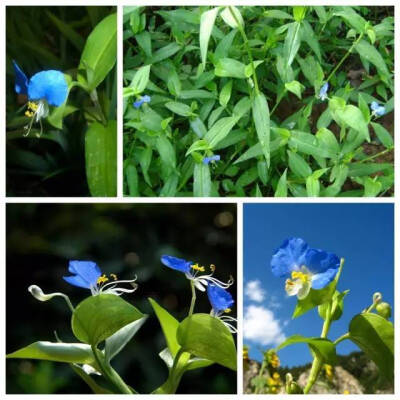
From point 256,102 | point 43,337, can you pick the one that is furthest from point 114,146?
point 43,337

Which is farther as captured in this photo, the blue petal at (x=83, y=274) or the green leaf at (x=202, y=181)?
the green leaf at (x=202, y=181)

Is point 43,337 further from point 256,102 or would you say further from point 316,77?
point 316,77

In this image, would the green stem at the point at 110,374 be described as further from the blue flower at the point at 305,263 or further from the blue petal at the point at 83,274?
the blue flower at the point at 305,263

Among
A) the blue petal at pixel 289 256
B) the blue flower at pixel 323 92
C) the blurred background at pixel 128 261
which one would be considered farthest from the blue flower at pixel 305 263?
the blue flower at pixel 323 92

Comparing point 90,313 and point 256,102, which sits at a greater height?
point 256,102

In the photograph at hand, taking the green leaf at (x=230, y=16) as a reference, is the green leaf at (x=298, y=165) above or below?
below

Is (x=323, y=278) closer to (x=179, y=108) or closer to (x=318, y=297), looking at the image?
(x=318, y=297)
